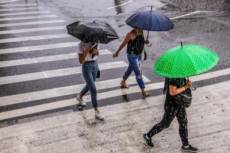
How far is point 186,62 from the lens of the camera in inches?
261

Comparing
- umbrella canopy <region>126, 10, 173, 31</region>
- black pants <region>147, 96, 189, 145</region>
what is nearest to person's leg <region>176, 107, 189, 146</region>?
black pants <region>147, 96, 189, 145</region>

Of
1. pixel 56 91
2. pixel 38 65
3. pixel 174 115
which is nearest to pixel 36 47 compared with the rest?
pixel 38 65

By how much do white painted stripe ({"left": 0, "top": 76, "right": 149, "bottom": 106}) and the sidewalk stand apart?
1199mm

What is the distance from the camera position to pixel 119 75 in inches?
452

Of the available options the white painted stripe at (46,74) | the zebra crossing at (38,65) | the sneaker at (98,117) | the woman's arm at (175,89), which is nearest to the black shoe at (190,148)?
the woman's arm at (175,89)

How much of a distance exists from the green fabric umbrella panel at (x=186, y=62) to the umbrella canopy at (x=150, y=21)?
76.4 inches

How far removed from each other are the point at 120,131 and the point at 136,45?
1.97m

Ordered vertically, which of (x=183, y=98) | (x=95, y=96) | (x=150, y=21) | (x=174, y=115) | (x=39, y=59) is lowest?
(x=39, y=59)

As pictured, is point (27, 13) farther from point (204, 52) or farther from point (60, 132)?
point (204, 52)

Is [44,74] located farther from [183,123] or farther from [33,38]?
[183,123]

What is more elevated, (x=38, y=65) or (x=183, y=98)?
(x=183, y=98)

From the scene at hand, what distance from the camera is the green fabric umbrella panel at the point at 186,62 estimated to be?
6.57m

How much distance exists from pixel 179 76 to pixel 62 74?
546cm

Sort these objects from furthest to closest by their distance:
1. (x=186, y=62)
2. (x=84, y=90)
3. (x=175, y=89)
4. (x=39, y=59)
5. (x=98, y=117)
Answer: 1. (x=39, y=59)
2. (x=84, y=90)
3. (x=98, y=117)
4. (x=175, y=89)
5. (x=186, y=62)
